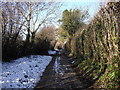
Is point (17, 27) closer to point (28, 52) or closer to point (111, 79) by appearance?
point (28, 52)

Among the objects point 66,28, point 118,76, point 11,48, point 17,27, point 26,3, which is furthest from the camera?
point 66,28

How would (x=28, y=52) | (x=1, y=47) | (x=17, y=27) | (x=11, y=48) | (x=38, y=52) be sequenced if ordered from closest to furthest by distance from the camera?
1. (x=1, y=47)
2. (x=11, y=48)
3. (x=17, y=27)
4. (x=28, y=52)
5. (x=38, y=52)

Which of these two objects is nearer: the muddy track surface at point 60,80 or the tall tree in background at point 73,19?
the muddy track surface at point 60,80

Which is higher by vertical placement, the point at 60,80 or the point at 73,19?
the point at 73,19

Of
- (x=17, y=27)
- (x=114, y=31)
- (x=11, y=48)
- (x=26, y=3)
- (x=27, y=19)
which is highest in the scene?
(x=26, y=3)

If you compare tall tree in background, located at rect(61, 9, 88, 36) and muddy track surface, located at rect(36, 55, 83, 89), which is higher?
tall tree in background, located at rect(61, 9, 88, 36)

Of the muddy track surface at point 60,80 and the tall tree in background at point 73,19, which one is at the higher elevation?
the tall tree in background at point 73,19

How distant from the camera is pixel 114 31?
5.38 meters

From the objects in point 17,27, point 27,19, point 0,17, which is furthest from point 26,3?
point 0,17

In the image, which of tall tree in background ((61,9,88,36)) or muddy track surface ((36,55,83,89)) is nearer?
muddy track surface ((36,55,83,89))

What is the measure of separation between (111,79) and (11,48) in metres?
10.3

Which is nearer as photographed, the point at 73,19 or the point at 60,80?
the point at 60,80

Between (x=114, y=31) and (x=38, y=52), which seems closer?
(x=114, y=31)

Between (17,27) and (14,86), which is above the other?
(17,27)
